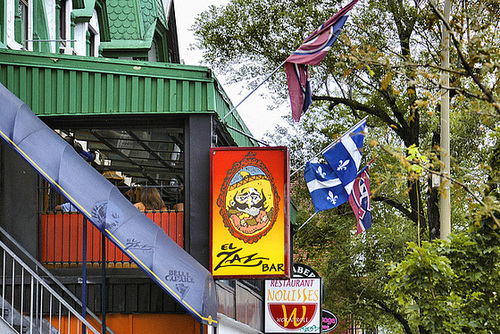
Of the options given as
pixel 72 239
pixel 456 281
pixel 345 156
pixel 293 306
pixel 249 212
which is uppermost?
pixel 345 156

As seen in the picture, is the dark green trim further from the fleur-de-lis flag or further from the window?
the fleur-de-lis flag

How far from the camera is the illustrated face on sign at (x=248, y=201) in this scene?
9820 mm

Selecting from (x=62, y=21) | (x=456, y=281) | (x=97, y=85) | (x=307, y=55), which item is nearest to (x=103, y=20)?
(x=62, y=21)

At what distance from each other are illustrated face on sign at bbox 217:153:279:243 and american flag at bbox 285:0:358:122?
142 cm

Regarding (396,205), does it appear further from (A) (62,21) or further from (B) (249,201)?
(B) (249,201)

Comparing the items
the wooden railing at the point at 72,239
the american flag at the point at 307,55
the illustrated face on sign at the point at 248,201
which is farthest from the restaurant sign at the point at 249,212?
the american flag at the point at 307,55

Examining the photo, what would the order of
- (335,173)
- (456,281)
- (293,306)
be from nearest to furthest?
(456,281) → (335,173) → (293,306)

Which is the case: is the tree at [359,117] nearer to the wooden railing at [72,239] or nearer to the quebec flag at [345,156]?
the quebec flag at [345,156]

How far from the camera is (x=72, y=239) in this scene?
34.0 feet

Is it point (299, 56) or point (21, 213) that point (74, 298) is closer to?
point (21, 213)

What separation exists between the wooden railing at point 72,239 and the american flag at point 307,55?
2382mm

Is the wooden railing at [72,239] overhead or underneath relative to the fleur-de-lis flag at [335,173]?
underneath

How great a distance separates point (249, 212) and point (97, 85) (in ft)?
8.70

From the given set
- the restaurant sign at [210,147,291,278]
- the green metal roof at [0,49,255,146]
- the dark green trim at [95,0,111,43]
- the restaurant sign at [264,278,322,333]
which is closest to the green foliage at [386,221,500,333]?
the restaurant sign at [210,147,291,278]
